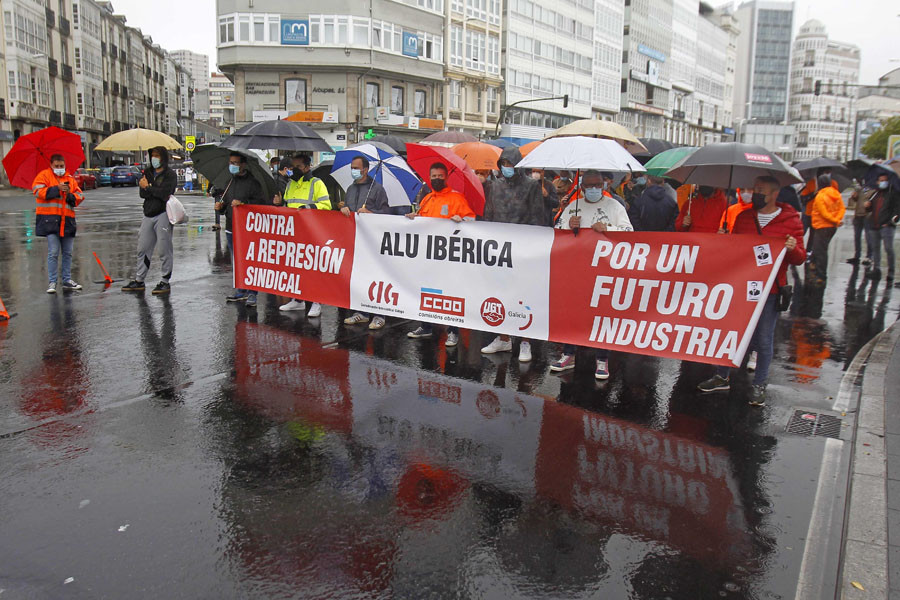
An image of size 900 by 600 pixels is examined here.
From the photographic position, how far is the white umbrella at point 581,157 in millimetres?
6164

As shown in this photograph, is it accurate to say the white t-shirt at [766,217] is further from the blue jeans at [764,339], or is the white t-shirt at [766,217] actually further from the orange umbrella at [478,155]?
the orange umbrella at [478,155]

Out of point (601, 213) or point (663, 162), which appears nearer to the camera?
point (601, 213)

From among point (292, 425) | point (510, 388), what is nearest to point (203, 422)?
point (292, 425)

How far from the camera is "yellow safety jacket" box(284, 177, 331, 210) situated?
920 cm

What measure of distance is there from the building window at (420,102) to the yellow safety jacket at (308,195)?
47.8m

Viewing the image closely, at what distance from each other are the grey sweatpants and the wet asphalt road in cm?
256

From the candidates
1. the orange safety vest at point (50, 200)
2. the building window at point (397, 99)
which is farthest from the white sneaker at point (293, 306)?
the building window at point (397, 99)

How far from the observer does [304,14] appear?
159 ft

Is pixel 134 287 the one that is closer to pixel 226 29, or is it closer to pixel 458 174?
pixel 458 174

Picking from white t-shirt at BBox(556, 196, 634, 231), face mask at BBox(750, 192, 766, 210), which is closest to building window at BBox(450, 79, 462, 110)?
white t-shirt at BBox(556, 196, 634, 231)

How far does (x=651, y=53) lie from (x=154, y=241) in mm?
93325

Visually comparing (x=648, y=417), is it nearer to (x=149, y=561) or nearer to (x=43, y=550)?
(x=149, y=561)

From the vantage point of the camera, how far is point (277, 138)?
1011 centimetres

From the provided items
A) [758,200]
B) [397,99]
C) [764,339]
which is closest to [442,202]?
[758,200]
